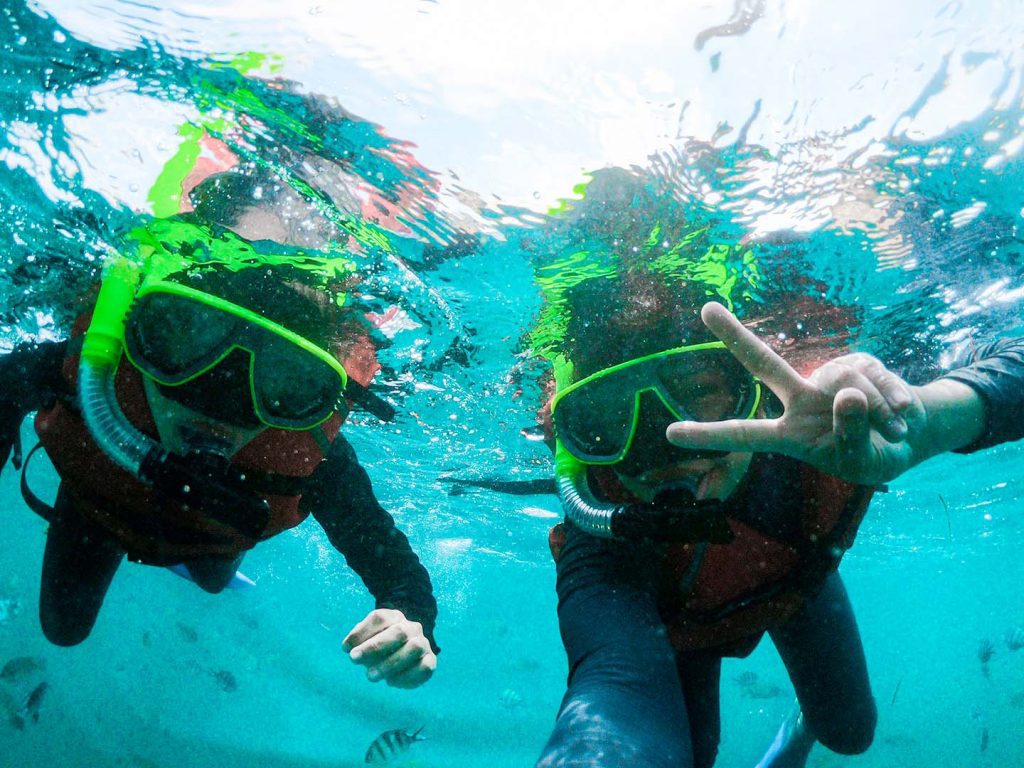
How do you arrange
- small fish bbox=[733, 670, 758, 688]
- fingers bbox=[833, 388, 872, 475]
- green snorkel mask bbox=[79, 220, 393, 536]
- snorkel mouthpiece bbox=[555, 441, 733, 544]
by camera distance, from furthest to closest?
small fish bbox=[733, 670, 758, 688], green snorkel mask bbox=[79, 220, 393, 536], snorkel mouthpiece bbox=[555, 441, 733, 544], fingers bbox=[833, 388, 872, 475]

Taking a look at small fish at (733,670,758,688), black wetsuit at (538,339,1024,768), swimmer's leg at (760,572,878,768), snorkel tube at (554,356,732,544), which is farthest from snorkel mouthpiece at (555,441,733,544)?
small fish at (733,670,758,688)

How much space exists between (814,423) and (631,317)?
3.66 metres

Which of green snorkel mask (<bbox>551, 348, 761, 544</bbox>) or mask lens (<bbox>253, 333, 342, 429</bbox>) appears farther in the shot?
mask lens (<bbox>253, 333, 342, 429</bbox>)

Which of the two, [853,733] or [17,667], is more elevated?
[853,733]

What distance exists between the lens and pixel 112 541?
5941 mm

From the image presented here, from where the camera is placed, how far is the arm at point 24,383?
4.75 m

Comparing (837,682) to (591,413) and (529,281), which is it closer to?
(591,413)

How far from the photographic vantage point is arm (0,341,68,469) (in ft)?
15.6

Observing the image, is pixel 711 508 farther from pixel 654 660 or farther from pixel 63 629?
pixel 63 629

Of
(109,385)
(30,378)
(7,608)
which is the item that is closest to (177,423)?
(109,385)

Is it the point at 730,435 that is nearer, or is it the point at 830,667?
the point at 730,435

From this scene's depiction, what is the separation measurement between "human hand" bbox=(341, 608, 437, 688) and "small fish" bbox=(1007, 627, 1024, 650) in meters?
17.1

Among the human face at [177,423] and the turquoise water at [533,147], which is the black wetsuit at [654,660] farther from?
the human face at [177,423]

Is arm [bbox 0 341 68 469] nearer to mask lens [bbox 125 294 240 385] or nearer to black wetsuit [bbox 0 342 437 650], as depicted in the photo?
black wetsuit [bbox 0 342 437 650]
